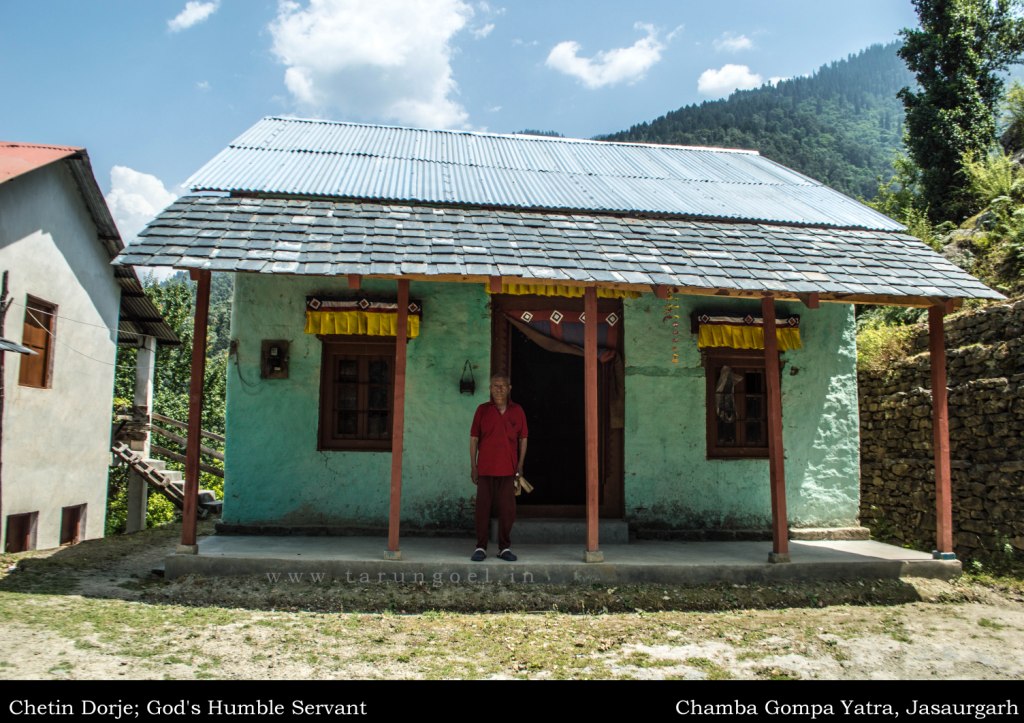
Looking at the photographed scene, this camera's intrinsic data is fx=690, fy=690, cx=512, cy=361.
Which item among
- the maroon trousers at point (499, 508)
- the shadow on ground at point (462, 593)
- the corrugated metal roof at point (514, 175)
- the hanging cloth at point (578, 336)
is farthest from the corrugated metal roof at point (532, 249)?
the shadow on ground at point (462, 593)

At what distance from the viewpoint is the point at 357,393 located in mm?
7820

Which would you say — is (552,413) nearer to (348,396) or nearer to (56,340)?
(348,396)

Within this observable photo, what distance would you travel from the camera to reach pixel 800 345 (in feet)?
27.0

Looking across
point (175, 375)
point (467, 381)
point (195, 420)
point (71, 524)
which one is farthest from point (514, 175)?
point (175, 375)

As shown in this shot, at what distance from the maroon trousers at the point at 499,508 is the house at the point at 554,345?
30.2 inches

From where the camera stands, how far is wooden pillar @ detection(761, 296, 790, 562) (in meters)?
6.62

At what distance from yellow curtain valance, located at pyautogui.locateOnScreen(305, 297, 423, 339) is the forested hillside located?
27241 mm

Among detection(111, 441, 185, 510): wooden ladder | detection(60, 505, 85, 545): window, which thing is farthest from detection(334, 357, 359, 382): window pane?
detection(111, 441, 185, 510): wooden ladder

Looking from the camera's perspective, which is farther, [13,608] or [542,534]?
[542,534]

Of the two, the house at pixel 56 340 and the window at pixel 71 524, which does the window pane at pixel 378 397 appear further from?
the window at pixel 71 524
